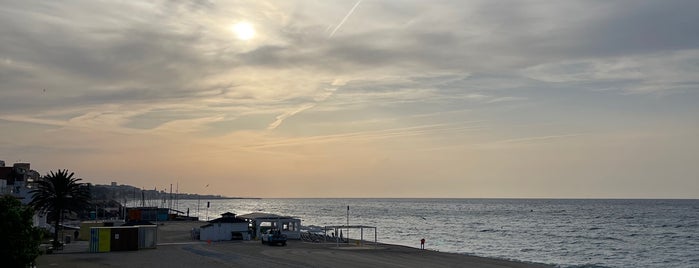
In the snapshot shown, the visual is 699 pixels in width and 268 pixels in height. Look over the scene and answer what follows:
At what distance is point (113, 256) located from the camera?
2064 inches

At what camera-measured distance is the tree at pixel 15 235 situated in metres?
34.0

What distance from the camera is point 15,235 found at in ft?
113

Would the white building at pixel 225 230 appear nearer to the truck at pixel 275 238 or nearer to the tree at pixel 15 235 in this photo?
the truck at pixel 275 238

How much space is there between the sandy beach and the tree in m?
10.1

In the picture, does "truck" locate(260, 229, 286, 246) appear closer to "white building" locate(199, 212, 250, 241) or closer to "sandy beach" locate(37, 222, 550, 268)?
"sandy beach" locate(37, 222, 550, 268)

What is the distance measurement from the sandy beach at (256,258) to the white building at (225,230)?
23.3 feet

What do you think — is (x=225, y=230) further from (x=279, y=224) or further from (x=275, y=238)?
(x=275, y=238)

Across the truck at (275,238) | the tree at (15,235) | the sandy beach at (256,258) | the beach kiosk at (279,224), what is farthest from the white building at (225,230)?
the tree at (15,235)

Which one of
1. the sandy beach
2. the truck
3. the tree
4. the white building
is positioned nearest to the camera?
the tree

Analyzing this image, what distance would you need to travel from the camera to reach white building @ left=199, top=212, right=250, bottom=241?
→ 7250 centimetres

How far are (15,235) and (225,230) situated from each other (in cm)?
3914

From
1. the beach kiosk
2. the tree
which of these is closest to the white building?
the beach kiosk

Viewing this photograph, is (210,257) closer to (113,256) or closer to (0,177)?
(113,256)

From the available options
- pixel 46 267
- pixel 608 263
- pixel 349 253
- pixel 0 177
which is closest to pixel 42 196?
pixel 46 267
